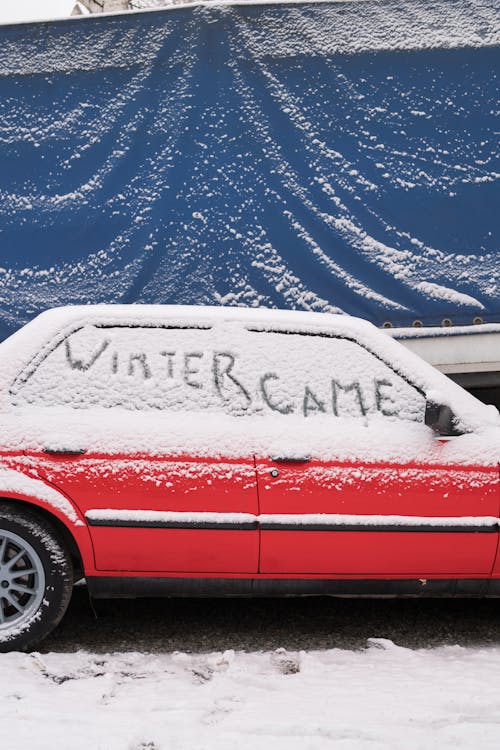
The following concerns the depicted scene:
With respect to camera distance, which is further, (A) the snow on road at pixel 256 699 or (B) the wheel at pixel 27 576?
(B) the wheel at pixel 27 576

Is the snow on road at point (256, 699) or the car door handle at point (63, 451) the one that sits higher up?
the car door handle at point (63, 451)

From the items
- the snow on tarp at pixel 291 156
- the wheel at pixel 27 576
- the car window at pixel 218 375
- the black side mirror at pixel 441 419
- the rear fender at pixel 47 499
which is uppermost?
the snow on tarp at pixel 291 156

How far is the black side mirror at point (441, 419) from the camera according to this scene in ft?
12.3

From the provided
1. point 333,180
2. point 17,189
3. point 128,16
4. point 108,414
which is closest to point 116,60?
point 128,16

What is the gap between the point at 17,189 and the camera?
5645mm

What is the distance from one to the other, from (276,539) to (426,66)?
135 inches

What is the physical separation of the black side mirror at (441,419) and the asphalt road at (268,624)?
3.30ft

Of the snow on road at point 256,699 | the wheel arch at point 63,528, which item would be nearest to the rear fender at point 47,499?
the wheel arch at point 63,528

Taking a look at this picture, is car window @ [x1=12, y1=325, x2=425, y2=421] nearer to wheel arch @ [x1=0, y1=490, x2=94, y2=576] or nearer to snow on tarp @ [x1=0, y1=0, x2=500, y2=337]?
wheel arch @ [x1=0, y1=490, x2=94, y2=576]

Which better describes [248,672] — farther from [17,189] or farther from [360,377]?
[17,189]

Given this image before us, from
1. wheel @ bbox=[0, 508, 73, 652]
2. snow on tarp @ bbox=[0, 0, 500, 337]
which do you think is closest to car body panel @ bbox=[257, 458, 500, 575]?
wheel @ bbox=[0, 508, 73, 652]

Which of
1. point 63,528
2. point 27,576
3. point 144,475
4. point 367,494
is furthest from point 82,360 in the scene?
point 367,494

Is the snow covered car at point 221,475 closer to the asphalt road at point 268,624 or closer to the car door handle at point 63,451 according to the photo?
the car door handle at point 63,451

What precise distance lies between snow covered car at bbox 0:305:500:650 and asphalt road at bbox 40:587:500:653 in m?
0.28
